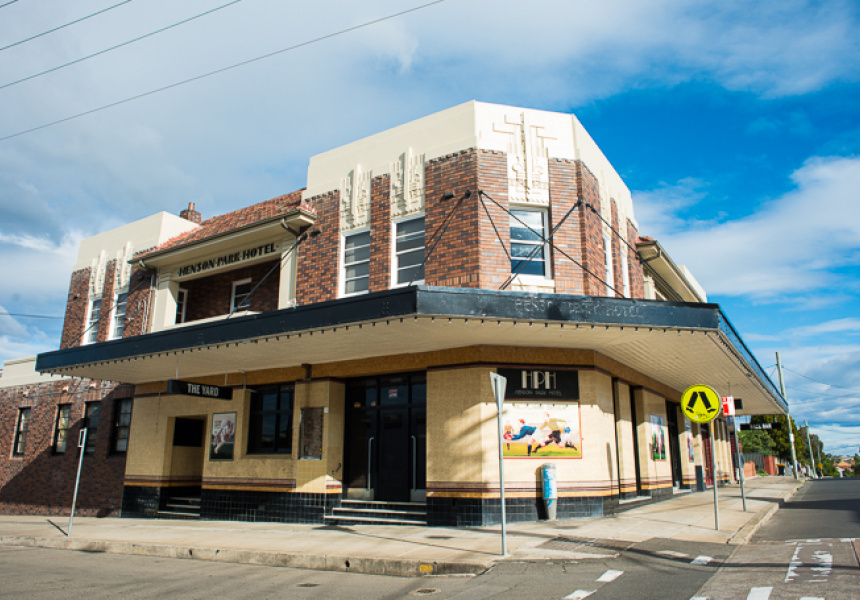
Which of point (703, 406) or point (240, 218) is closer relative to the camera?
point (703, 406)

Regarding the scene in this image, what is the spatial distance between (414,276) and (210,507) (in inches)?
327

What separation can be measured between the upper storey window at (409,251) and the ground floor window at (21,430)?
55.9ft

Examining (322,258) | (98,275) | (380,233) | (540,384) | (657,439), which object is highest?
(98,275)

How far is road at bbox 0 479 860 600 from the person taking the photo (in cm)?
656

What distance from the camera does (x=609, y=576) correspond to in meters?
7.41

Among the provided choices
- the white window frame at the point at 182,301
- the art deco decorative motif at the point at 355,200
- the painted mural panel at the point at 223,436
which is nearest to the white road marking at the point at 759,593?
the art deco decorative motif at the point at 355,200

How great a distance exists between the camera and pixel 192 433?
18.7 metres

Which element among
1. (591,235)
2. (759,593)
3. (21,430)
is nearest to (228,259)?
(591,235)

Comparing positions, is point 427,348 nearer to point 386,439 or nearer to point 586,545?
point 386,439

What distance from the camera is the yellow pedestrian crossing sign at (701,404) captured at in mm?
10820

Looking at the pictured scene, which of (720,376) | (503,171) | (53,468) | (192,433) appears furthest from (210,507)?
(720,376)

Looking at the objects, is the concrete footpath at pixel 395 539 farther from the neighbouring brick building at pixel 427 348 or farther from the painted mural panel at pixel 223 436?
the painted mural panel at pixel 223 436

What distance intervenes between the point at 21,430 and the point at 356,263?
1650 cm

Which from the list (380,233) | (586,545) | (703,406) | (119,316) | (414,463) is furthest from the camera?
(119,316)
